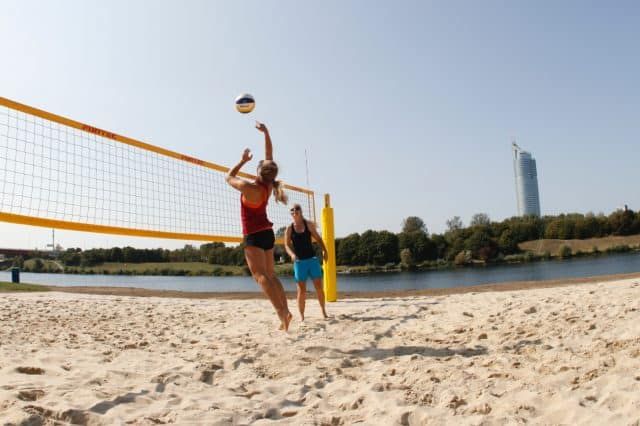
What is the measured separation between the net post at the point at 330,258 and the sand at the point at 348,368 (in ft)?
7.44

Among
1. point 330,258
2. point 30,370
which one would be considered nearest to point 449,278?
point 330,258

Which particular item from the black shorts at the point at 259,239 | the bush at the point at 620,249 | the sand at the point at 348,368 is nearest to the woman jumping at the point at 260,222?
the black shorts at the point at 259,239

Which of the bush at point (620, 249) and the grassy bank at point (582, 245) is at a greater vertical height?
the grassy bank at point (582, 245)

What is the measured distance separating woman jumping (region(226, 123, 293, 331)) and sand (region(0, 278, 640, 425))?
0.46 m

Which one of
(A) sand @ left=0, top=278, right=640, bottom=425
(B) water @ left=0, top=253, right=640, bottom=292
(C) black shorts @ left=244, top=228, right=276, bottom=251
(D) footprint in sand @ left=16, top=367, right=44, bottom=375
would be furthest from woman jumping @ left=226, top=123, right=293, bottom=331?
(B) water @ left=0, top=253, right=640, bottom=292

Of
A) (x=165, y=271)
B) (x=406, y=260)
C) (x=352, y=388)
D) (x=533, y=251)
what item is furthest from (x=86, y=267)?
(x=352, y=388)

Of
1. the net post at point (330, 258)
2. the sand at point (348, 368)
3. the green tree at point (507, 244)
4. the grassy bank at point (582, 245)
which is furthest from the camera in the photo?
the green tree at point (507, 244)

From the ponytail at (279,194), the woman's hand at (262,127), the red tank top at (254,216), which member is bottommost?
the red tank top at (254,216)

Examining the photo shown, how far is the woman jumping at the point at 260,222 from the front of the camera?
367 centimetres

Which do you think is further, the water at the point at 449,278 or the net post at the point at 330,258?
the water at the point at 449,278

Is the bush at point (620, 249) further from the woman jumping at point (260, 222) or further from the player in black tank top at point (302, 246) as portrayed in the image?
the woman jumping at point (260, 222)

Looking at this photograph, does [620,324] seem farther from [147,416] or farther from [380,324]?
[147,416]

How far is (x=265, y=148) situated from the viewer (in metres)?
4.09

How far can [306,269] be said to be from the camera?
5059mm
